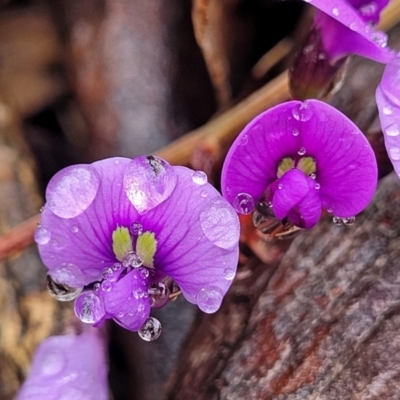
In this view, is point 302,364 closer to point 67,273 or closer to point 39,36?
point 67,273

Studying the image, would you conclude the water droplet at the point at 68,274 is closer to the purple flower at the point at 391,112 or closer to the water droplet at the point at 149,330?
the water droplet at the point at 149,330

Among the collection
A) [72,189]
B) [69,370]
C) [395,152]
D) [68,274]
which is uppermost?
[395,152]

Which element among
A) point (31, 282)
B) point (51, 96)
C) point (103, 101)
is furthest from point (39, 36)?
point (31, 282)

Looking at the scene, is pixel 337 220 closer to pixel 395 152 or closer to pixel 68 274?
pixel 395 152

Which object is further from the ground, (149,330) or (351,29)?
(351,29)

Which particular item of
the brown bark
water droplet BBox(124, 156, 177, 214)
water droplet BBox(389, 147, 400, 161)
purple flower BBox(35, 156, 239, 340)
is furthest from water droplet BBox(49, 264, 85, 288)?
water droplet BBox(389, 147, 400, 161)

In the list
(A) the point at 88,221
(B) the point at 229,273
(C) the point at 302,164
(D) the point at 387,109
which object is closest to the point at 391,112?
(D) the point at 387,109

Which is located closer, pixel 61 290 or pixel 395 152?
pixel 395 152
